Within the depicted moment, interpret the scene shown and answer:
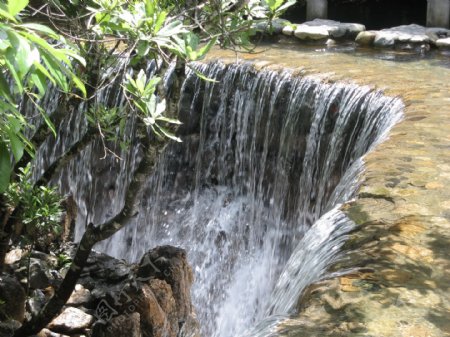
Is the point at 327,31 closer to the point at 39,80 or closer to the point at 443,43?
the point at 443,43

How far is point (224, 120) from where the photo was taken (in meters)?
A: 9.05

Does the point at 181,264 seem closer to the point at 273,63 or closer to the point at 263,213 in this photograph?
the point at 263,213

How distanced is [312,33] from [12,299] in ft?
24.2

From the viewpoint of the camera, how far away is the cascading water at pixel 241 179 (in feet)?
24.9

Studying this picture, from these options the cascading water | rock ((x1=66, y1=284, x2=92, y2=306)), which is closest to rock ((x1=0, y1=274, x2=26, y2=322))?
rock ((x1=66, y1=284, x2=92, y2=306))

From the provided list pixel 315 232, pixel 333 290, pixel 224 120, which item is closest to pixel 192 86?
pixel 224 120

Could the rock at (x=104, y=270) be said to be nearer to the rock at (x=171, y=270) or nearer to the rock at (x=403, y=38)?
the rock at (x=171, y=270)

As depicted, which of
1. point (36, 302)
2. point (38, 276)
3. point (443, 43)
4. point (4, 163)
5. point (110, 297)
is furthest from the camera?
point (443, 43)

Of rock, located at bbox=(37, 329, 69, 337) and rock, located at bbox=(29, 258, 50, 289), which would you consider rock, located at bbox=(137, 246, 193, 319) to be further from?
rock, located at bbox=(29, 258, 50, 289)

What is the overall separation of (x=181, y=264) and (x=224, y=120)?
3.59 m

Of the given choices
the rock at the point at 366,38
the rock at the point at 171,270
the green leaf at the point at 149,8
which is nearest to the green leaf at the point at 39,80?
the green leaf at the point at 149,8

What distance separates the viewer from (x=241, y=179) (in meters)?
8.86

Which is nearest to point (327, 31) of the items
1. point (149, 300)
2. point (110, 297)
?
point (110, 297)

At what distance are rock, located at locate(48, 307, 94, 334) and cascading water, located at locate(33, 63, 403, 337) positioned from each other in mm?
1951
